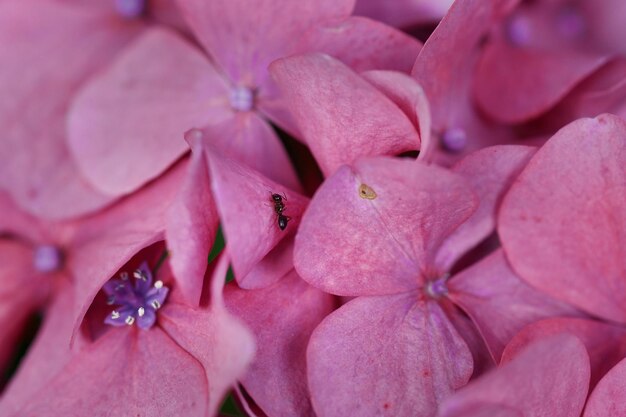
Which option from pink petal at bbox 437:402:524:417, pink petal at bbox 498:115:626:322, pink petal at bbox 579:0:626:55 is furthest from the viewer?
pink petal at bbox 579:0:626:55

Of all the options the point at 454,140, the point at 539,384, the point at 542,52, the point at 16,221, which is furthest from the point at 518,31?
the point at 16,221

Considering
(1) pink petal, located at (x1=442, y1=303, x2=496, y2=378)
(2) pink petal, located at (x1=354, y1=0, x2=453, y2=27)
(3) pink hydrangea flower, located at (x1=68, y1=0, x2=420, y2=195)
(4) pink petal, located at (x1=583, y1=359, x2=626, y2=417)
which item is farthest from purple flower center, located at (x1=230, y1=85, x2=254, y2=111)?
(4) pink petal, located at (x1=583, y1=359, x2=626, y2=417)

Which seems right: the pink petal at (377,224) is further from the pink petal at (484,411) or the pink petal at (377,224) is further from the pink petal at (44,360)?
the pink petal at (44,360)

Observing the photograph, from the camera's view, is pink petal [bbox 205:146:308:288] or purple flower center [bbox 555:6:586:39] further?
purple flower center [bbox 555:6:586:39]

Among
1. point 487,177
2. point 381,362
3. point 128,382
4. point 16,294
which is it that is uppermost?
point 487,177

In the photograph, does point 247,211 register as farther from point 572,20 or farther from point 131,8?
point 572,20

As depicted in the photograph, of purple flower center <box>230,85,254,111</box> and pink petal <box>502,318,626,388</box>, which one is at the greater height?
pink petal <box>502,318,626,388</box>

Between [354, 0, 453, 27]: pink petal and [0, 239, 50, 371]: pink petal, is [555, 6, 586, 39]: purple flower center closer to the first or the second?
[354, 0, 453, 27]: pink petal

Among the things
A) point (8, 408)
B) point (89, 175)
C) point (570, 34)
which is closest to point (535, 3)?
point (570, 34)
